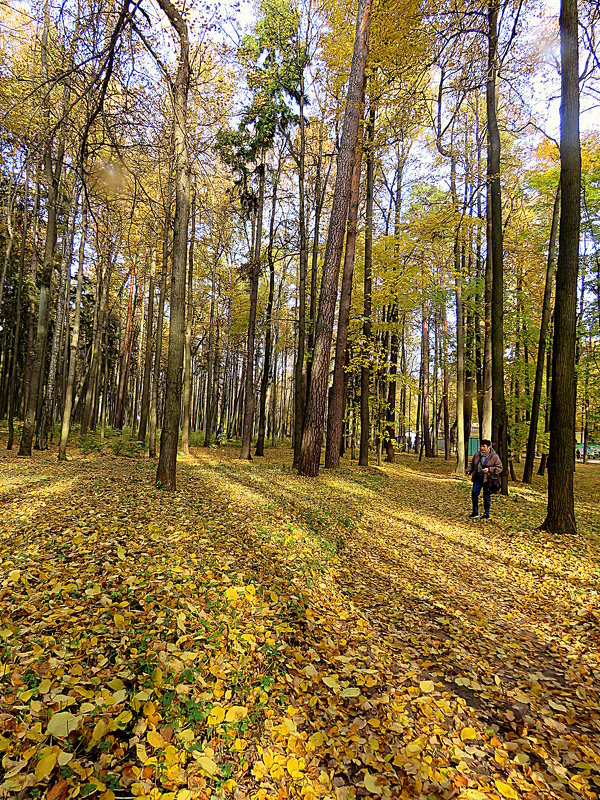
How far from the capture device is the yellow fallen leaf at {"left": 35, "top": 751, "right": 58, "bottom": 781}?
6.25 feet

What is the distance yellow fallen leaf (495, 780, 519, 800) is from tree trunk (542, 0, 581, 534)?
595 centimetres

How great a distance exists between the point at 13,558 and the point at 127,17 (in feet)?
18.5

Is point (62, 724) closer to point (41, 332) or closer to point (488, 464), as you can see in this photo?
point (488, 464)

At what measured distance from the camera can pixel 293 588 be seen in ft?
14.6

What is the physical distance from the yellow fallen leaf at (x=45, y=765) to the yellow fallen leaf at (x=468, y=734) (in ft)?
8.56

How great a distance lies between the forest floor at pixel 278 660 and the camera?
7.42 ft

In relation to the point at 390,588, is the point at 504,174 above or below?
above

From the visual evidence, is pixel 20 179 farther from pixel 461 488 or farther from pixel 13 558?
pixel 461 488

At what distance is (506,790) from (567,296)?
7.61m

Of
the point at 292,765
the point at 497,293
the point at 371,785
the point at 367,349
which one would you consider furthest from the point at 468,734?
the point at 367,349

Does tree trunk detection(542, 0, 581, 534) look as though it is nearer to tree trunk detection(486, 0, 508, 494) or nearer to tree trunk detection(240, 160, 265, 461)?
tree trunk detection(486, 0, 508, 494)

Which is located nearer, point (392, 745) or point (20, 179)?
point (392, 745)

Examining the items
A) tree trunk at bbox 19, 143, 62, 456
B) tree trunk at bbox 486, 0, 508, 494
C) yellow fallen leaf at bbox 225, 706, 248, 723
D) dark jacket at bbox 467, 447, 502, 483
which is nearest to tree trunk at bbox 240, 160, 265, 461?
tree trunk at bbox 19, 143, 62, 456

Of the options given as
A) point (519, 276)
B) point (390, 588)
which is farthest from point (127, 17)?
point (519, 276)
